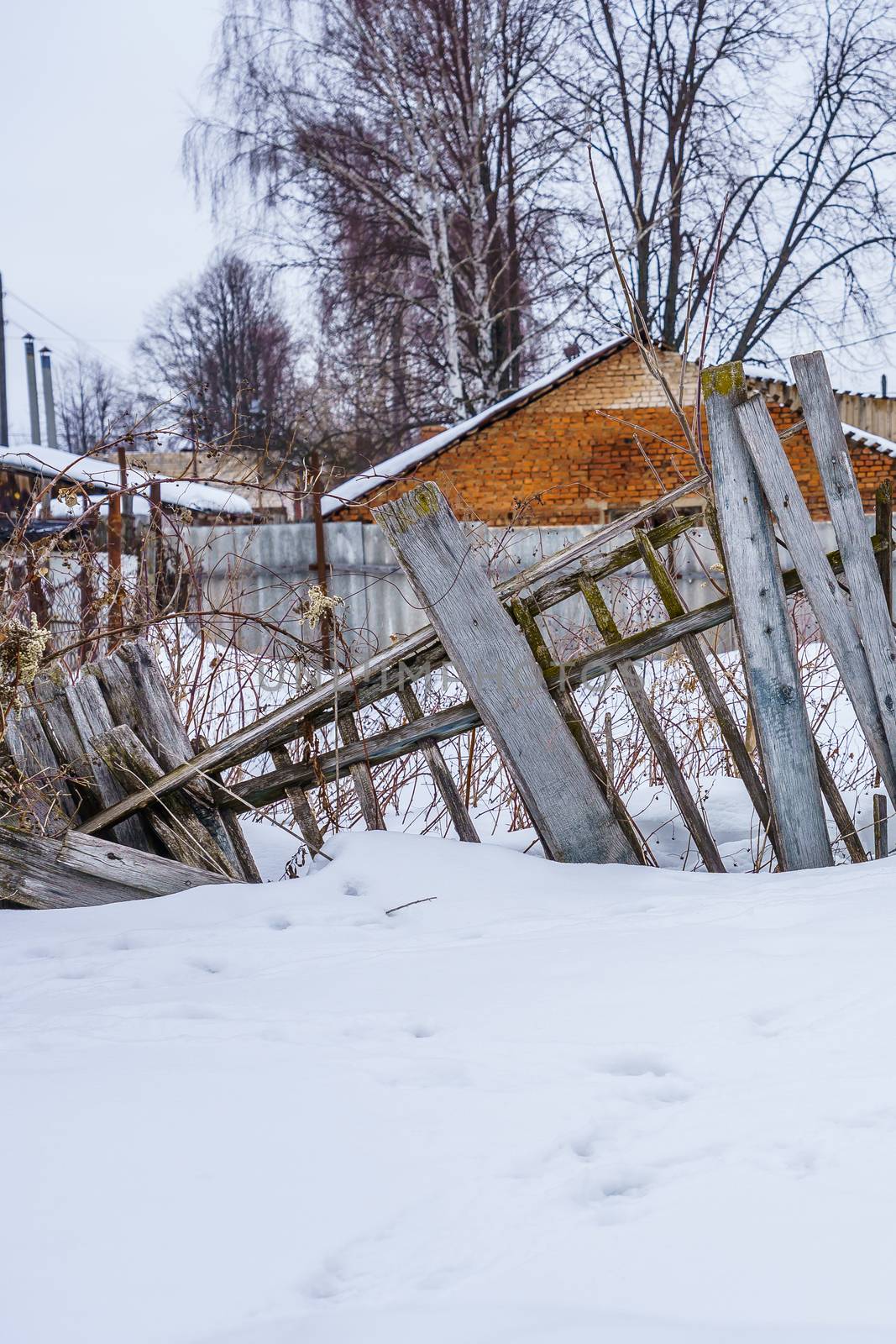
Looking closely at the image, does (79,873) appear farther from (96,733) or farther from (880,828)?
(880,828)

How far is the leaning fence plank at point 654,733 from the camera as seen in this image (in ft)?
8.82

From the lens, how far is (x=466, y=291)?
13.7m

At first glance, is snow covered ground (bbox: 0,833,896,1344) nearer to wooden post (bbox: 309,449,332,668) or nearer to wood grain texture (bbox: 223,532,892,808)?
wood grain texture (bbox: 223,532,892,808)

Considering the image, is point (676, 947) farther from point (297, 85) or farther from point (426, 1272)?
point (297, 85)

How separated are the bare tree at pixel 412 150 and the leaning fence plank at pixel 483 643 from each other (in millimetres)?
11112

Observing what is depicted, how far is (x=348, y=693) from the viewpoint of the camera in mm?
2785

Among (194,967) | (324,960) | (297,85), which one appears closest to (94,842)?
(194,967)

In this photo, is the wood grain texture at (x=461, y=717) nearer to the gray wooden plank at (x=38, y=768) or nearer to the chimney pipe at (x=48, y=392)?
the gray wooden plank at (x=38, y=768)

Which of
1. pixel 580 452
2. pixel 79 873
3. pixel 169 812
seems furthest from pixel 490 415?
pixel 79 873

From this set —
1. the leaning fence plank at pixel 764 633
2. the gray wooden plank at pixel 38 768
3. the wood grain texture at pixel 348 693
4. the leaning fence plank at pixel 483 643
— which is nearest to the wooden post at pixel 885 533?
the leaning fence plank at pixel 764 633

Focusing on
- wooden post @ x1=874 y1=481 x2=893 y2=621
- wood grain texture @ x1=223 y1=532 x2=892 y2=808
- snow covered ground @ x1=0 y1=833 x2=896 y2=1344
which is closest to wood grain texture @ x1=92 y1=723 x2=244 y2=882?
wood grain texture @ x1=223 y1=532 x2=892 y2=808

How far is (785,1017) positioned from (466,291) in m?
13.1

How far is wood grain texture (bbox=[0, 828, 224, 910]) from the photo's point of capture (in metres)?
2.62

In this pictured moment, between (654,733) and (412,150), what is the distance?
12.7 m
